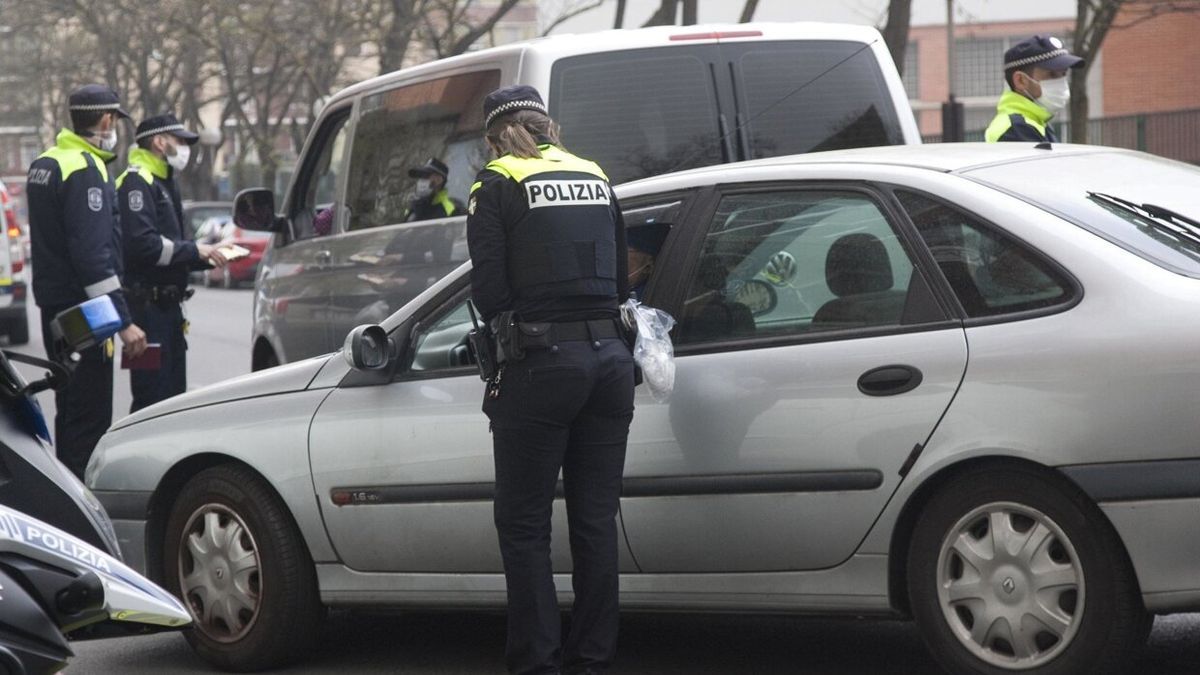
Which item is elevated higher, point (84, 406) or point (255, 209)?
point (255, 209)

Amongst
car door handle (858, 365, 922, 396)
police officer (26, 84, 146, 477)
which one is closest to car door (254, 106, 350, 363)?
police officer (26, 84, 146, 477)

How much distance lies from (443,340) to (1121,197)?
78.6 inches

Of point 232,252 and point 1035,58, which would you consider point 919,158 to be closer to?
point 1035,58

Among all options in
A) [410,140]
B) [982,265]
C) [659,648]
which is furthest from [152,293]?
[982,265]

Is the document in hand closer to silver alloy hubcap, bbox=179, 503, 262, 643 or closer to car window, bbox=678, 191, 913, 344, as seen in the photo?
silver alloy hubcap, bbox=179, 503, 262, 643

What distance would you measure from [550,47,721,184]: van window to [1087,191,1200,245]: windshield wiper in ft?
9.08

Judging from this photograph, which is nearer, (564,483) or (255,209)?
(564,483)

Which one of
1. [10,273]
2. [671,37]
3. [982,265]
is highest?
[671,37]

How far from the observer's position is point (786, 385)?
493cm

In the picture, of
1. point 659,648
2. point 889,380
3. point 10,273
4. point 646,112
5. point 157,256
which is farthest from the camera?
point 10,273

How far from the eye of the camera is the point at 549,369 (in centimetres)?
491

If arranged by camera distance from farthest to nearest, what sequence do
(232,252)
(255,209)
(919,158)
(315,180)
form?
(315,180), (255,209), (232,252), (919,158)

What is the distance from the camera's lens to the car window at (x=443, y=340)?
18.3 ft

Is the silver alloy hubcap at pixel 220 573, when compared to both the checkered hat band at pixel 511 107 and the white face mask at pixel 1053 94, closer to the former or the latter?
the checkered hat band at pixel 511 107
